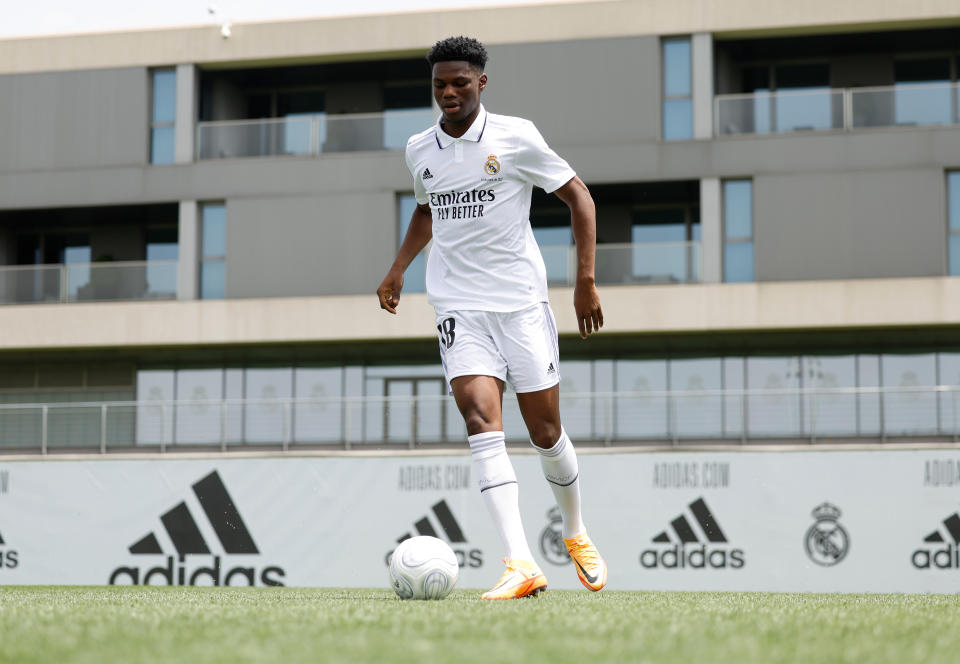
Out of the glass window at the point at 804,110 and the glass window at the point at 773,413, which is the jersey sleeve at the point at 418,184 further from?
the glass window at the point at 804,110

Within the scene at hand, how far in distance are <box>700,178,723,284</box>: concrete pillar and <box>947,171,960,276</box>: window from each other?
4734 millimetres

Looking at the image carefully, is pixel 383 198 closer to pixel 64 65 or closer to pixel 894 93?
pixel 64 65

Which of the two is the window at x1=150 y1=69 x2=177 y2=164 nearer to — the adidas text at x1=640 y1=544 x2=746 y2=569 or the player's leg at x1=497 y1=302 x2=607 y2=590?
the adidas text at x1=640 y1=544 x2=746 y2=569

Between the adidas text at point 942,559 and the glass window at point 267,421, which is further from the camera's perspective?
the glass window at point 267,421

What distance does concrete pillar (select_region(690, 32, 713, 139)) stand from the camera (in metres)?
27.2

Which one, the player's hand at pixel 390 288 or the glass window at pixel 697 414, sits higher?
the player's hand at pixel 390 288

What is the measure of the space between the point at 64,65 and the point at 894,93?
1901cm

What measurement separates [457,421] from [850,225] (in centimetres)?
1037

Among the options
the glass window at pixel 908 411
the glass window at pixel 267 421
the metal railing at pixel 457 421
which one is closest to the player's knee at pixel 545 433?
the metal railing at pixel 457 421

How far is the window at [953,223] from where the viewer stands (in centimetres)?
2619

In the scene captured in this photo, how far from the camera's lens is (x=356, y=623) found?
145 inches

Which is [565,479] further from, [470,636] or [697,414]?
[697,414]

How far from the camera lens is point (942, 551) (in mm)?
16922

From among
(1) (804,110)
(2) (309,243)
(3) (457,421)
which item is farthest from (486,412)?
(2) (309,243)
